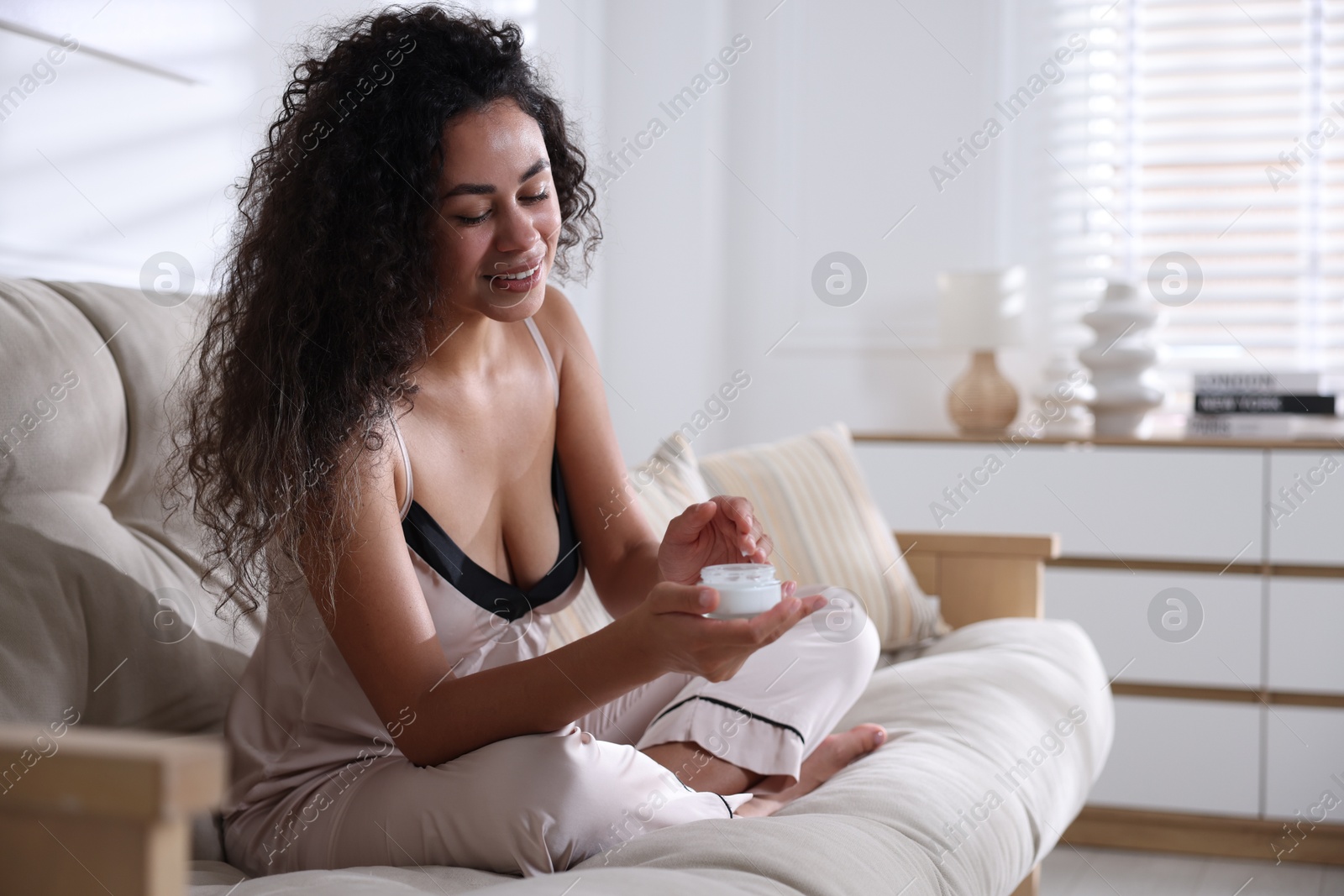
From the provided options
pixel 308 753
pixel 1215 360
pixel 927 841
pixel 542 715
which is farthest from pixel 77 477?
pixel 1215 360

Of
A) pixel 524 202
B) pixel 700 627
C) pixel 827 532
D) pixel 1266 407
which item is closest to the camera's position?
pixel 700 627

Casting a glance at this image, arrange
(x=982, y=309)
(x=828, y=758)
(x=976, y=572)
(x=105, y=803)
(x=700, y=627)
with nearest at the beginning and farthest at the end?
(x=105, y=803)
(x=700, y=627)
(x=828, y=758)
(x=976, y=572)
(x=982, y=309)

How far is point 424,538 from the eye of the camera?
3.67ft

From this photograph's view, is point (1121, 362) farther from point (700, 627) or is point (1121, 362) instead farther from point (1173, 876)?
point (700, 627)

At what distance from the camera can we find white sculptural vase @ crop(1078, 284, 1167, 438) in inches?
109

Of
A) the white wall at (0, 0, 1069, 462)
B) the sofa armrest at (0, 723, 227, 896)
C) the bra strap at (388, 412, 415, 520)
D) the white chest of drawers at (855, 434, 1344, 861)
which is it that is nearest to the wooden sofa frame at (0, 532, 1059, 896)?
the sofa armrest at (0, 723, 227, 896)

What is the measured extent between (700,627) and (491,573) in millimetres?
368

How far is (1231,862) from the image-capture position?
97.1 inches

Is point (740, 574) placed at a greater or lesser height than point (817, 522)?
greater

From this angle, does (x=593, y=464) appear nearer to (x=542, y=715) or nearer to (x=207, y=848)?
(x=542, y=715)

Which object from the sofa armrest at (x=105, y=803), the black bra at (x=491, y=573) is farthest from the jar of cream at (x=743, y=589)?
the sofa armrest at (x=105, y=803)

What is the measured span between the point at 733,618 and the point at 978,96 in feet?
8.46

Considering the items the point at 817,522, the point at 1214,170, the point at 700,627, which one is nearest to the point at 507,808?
the point at 700,627

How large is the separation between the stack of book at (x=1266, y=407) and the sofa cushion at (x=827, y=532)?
1.04 metres
